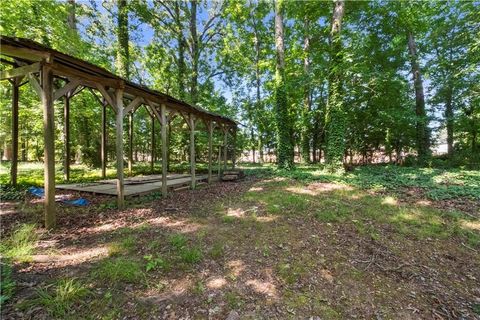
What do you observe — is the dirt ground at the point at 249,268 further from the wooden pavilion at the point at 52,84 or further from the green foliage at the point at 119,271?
the wooden pavilion at the point at 52,84

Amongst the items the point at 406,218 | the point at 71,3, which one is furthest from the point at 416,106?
the point at 71,3

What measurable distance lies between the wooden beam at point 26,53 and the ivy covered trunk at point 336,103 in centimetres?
1019

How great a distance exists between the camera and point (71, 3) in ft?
38.6

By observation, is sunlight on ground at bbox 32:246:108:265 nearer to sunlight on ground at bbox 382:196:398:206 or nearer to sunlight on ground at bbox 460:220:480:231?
sunlight on ground at bbox 382:196:398:206

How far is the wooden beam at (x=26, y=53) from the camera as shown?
4054 millimetres

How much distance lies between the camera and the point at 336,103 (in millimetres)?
10641

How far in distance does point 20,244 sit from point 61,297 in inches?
72.2

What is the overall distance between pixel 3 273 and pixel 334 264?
14.5 ft

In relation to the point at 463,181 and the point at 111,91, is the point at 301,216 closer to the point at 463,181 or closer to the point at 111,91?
the point at 111,91

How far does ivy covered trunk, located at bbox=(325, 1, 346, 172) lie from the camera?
34.3 ft

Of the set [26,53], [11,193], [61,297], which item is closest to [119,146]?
[26,53]

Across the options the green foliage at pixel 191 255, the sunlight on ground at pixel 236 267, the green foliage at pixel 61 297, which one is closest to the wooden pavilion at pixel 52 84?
the green foliage at pixel 61 297

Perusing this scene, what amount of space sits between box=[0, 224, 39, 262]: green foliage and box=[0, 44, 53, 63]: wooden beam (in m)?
3.07

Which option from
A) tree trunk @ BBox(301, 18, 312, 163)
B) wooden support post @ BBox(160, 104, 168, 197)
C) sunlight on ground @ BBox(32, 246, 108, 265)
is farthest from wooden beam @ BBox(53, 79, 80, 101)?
tree trunk @ BBox(301, 18, 312, 163)
